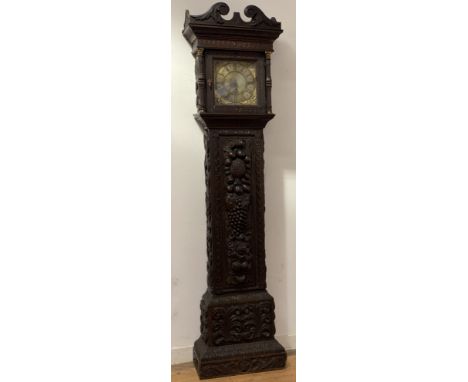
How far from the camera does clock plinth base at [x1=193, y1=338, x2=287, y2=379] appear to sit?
2.42 meters

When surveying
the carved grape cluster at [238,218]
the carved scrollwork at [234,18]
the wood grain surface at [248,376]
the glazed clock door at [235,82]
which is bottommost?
the wood grain surface at [248,376]

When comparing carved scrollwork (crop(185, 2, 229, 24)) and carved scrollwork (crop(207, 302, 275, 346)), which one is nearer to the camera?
carved scrollwork (crop(185, 2, 229, 24))

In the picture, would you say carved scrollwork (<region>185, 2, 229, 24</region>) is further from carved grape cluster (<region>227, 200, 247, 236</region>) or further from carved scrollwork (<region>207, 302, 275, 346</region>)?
carved scrollwork (<region>207, 302, 275, 346</region>)

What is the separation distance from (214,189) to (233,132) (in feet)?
1.18

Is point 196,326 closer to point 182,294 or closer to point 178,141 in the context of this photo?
point 182,294

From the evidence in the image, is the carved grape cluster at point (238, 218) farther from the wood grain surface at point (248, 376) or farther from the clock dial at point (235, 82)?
the wood grain surface at point (248, 376)

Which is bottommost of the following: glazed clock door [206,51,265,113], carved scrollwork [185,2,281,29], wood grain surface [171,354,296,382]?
wood grain surface [171,354,296,382]

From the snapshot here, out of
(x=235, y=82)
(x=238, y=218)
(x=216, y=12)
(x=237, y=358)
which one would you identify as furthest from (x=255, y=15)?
(x=237, y=358)

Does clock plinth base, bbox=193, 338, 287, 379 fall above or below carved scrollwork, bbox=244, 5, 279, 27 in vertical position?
below

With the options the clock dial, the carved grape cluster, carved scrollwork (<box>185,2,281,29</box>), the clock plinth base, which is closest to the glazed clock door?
the clock dial

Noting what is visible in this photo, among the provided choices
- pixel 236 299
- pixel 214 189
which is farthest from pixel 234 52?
pixel 236 299

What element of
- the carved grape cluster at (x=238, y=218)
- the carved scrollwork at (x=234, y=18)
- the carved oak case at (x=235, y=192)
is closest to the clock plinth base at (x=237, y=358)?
the carved oak case at (x=235, y=192)

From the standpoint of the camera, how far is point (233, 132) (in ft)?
8.25

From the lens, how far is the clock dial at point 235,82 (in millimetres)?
2477
